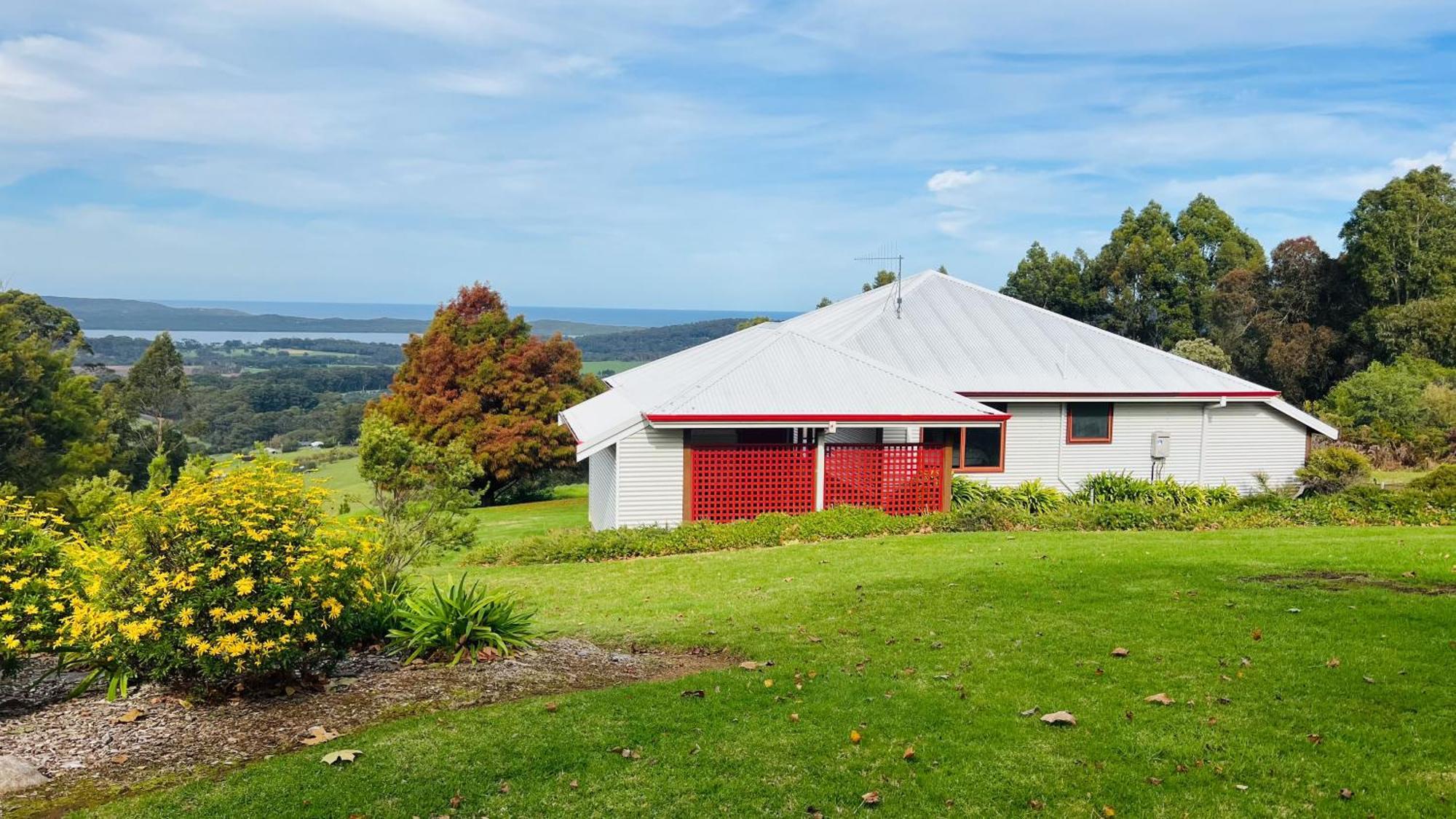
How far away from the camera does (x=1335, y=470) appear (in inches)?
868

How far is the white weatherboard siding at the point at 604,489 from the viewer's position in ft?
60.1

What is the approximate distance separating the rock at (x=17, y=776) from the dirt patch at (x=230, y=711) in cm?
7

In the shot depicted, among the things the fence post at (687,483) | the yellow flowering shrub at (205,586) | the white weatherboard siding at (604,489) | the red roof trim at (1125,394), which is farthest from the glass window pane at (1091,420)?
the yellow flowering shrub at (205,586)

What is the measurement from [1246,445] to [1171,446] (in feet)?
6.01

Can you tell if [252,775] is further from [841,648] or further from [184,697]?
[841,648]

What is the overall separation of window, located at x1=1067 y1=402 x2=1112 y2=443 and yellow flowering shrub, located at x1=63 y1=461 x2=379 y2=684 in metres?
18.0

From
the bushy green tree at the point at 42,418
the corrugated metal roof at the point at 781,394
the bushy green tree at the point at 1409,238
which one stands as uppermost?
the bushy green tree at the point at 1409,238

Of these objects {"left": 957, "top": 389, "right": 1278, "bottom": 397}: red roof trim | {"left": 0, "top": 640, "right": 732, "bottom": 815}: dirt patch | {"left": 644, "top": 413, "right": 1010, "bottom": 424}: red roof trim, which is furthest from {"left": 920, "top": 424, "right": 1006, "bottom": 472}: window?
{"left": 0, "top": 640, "right": 732, "bottom": 815}: dirt patch

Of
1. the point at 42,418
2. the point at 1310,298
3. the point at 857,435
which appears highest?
the point at 1310,298

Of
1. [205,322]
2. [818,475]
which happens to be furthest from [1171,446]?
[205,322]

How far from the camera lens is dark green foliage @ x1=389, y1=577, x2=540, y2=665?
315 inches

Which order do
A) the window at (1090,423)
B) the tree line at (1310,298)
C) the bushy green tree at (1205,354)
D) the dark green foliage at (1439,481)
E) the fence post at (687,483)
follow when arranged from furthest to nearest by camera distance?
the bushy green tree at (1205,354), the tree line at (1310,298), the window at (1090,423), the fence post at (687,483), the dark green foliage at (1439,481)

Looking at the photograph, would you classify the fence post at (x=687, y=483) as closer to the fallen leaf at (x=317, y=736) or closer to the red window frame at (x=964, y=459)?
the red window frame at (x=964, y=459)

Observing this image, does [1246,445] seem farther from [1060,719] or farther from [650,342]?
[650,342]
